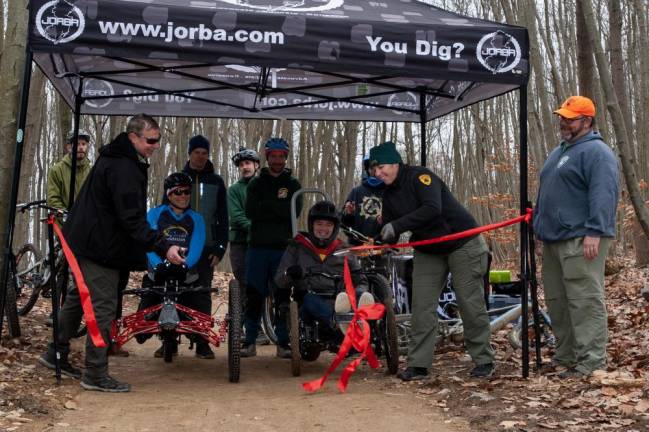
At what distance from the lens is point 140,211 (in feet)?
18.4

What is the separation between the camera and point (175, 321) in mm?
6016

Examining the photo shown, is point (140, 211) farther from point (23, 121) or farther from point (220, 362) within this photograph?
point (220, 362)

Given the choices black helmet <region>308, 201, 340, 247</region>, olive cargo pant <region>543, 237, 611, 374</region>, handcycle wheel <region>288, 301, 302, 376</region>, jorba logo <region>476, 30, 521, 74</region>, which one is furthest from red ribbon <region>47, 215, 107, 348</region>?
olive cargo pant <region>543, 237, 611, 374</region>

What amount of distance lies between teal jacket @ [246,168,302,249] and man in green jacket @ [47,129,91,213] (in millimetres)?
2085

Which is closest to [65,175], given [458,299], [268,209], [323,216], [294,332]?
[268,209]

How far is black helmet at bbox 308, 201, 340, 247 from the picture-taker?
6.82 meters

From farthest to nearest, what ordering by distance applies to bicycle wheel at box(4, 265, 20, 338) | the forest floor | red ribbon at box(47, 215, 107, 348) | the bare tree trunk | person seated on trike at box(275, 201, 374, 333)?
the bare tree trunk, bicycle wheel at box(4, 265, 20, 338), person seated on trike at box(275, 201, 374, 333), red ribbon at box(47, 215, 107, 348), the forest floor

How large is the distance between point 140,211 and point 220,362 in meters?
2.40

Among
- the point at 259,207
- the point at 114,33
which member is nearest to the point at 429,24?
the point at 114,33

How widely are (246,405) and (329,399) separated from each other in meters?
0.61

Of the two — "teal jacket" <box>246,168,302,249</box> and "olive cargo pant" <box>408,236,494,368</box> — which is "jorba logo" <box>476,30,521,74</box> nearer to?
"olive cargo pant" <box>408,236,494,368</box>

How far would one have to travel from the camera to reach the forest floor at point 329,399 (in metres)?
4.69

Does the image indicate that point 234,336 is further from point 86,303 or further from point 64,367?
point 64,367

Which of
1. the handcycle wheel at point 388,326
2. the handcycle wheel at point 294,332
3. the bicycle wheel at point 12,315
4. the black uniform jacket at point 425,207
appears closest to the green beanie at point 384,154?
the black uniform jacket at point 425,207
